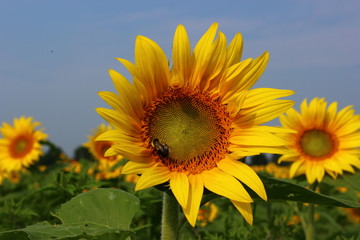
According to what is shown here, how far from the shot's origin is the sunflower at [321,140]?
505cm

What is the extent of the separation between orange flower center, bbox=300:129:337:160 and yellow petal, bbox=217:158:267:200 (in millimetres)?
3091

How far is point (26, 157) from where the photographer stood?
319 inches

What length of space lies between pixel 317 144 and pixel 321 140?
0.25 ft

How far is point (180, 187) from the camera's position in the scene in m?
2.20

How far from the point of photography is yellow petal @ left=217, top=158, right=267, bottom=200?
221 centimetres

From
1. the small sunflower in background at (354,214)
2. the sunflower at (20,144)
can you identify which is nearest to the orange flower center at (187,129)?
the sunflower at (20,144)

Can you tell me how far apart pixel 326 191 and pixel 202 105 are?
4237mm

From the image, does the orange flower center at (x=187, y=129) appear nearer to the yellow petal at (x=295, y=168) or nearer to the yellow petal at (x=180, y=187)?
the yellow petal at (x=180, y=187)

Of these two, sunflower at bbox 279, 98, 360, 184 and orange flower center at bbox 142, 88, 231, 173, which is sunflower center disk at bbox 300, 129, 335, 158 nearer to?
sunflower at bbox 279, 98, 360, 184

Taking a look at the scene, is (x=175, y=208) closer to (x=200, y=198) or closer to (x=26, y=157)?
(x=200, y=198)

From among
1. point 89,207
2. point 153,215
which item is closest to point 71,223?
point 89,207

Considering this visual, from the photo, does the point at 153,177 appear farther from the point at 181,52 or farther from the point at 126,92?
the point at 181,52

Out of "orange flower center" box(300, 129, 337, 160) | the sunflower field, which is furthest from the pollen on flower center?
the sunflower field

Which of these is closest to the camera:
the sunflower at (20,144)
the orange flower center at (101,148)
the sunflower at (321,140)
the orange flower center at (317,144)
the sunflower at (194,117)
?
the sunflower at (194,117)
